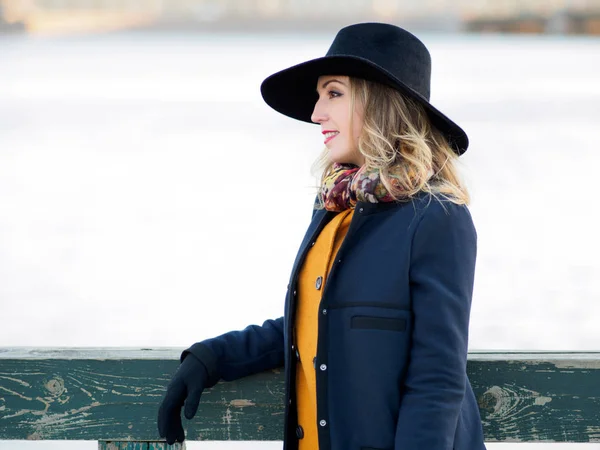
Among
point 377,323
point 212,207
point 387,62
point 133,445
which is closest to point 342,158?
point 387,62

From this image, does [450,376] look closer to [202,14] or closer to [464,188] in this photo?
[464,188]

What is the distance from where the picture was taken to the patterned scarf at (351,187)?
134 cm

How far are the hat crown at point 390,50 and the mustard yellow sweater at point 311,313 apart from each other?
25cm

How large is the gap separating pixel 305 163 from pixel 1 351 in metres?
7.11

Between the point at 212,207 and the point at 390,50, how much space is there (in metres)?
5.55

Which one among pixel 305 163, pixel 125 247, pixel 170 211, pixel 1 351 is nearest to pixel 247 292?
pixel 125 247

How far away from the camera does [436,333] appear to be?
4.13 ft

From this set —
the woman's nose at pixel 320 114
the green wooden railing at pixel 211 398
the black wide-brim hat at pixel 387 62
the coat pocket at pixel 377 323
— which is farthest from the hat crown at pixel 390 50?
the green wooden railing at pixel 211 398

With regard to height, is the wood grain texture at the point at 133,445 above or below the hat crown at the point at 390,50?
below

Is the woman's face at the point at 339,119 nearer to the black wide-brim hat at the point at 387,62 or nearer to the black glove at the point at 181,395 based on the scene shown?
the black wide-brim hat at the point at 387,62

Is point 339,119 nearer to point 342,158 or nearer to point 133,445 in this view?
point 342,158

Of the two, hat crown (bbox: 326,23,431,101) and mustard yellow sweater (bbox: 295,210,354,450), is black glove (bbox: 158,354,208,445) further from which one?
hat crown (bbox: 326,23,431,101)

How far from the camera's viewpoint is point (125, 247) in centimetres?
559

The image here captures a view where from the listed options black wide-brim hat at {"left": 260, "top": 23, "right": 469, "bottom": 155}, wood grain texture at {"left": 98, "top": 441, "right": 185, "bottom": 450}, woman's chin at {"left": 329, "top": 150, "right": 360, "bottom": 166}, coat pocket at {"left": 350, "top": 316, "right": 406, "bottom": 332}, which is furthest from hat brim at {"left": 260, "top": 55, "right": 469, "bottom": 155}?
wood grain texture at {"left": 98, "top": 441, "right": 185, "bottom": 450}
